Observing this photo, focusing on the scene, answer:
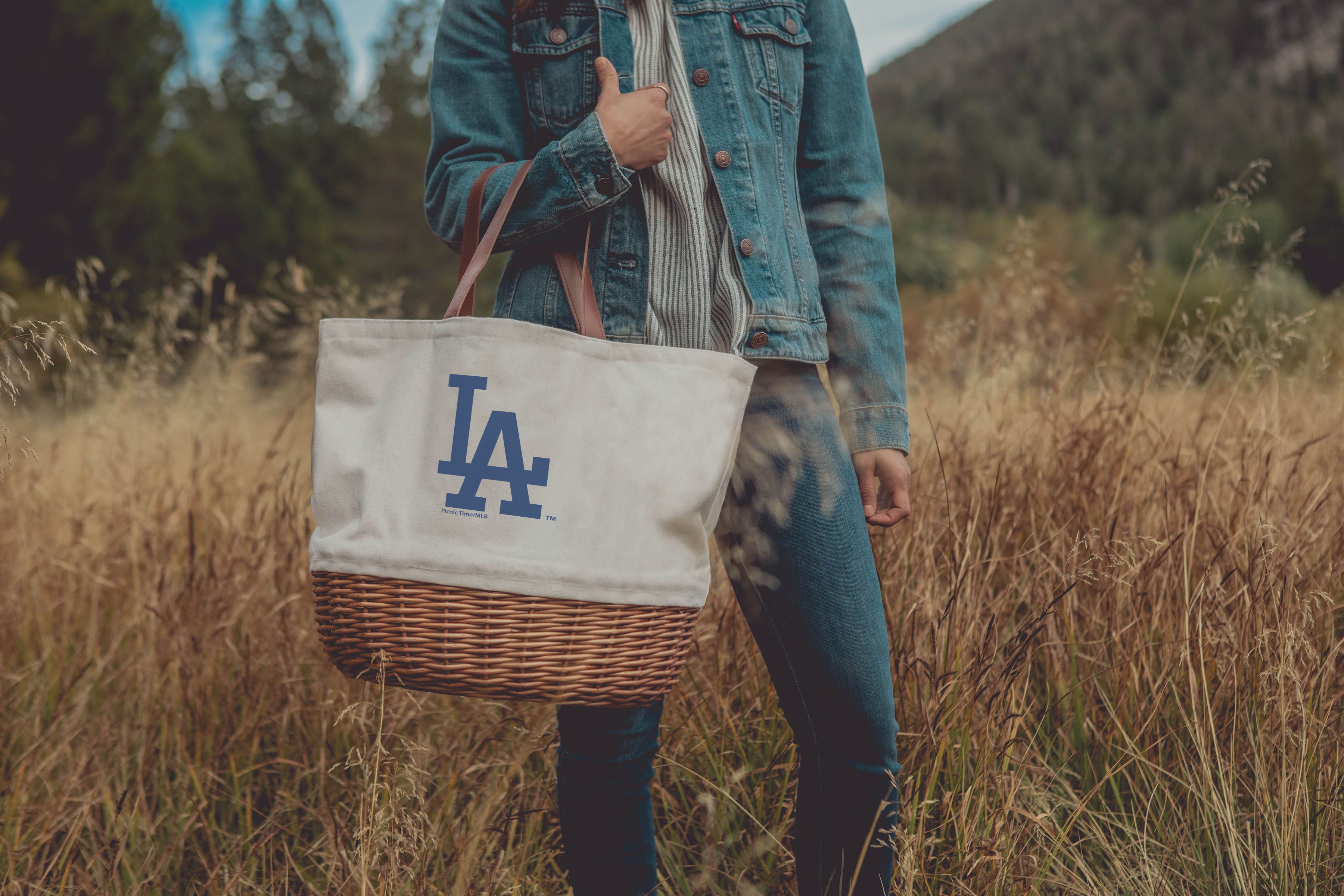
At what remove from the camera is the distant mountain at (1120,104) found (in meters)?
41.3

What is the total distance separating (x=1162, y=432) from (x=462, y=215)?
174 centimetres

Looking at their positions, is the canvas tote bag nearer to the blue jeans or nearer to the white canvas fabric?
the white canvas fabric

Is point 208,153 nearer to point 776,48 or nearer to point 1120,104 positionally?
point 776,48

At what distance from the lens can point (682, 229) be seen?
1.18 meters

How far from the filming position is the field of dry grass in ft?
4.81

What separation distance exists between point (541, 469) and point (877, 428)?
1.66ft

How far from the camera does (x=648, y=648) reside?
103cm

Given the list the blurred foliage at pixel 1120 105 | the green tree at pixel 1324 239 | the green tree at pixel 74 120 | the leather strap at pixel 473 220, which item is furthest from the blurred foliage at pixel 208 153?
the blurred foliage at pixel 1120 105

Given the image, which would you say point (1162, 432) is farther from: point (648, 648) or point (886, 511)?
point (648, 648)

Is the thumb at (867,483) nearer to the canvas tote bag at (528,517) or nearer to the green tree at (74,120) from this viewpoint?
the canvas tote bag at (528,517)

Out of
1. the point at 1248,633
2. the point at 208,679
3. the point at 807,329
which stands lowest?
the point at 208,679

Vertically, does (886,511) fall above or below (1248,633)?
above

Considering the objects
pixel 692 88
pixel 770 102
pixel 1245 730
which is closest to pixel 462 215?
pixel 692 88

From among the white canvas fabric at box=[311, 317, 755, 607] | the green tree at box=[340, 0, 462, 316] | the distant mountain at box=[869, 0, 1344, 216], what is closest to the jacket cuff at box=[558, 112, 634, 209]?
the white canvas fabric at box=[311, 317, 755, 607]
